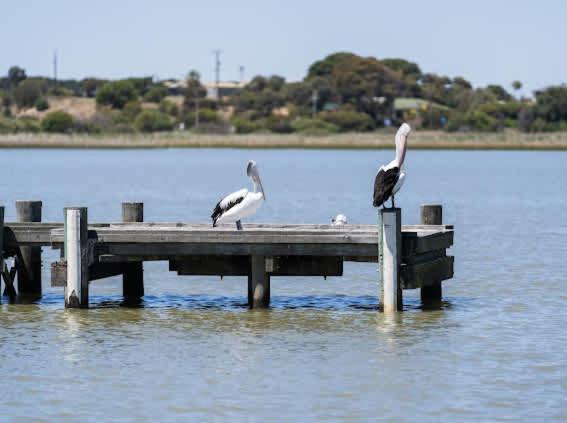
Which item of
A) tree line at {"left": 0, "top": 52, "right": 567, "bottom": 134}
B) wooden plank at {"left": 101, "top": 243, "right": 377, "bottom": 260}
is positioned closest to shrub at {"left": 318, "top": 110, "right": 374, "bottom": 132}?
tree line at {"left": 0, "top": 52, "right": 567, "bottom": 134}

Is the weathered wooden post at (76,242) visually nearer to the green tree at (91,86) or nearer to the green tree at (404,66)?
the green tree at (404,66)

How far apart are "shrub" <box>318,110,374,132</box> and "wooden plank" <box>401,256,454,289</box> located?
4476 inches

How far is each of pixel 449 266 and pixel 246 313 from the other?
9.64 feet

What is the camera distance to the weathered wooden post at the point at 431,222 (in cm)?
2016

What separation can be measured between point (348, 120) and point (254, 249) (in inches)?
4616

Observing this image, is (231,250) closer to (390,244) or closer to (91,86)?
(390,244)

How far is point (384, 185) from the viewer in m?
18.4

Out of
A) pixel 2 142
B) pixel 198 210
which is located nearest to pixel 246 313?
pixel 198 210

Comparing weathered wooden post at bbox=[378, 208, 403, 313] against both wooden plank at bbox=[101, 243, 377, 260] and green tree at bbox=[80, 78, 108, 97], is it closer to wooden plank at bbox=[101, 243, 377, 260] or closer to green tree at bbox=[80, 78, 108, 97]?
wooden plank at bbox=[101, 243, 377, 260]

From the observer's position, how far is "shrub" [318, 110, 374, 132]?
135000mm

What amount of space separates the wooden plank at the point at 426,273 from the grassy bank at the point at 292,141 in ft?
284

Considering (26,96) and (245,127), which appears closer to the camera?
(245,127)

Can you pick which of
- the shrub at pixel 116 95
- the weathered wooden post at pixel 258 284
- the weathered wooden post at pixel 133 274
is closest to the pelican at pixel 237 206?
the weathered wooden post at pixel 258 284

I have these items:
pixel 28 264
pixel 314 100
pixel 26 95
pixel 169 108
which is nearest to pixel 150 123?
pixel 169 108
